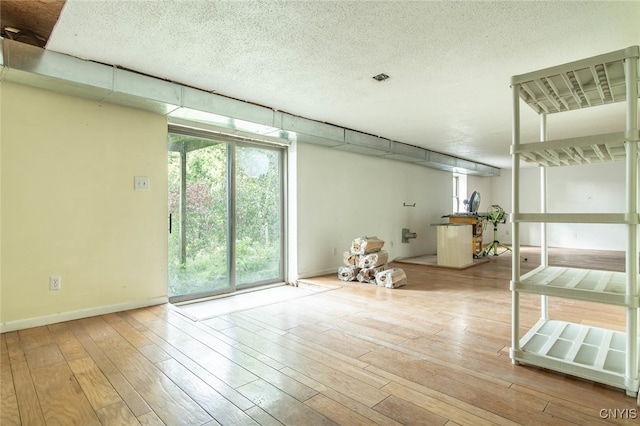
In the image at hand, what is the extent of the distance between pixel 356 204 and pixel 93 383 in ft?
15.1

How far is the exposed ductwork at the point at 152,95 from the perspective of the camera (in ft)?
8.28

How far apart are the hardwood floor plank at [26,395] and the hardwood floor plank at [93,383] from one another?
0.65ft

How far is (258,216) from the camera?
478 cm

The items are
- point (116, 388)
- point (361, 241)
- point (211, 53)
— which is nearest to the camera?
point (116, 388)

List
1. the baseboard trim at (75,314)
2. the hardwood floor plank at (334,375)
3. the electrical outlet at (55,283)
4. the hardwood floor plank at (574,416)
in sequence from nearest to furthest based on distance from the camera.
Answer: the hardwood floor plank at (574,416)
the hardwood floor plank at (334,375)
the baseboard trim at (75,314)
the electrical outlet at (55,283)

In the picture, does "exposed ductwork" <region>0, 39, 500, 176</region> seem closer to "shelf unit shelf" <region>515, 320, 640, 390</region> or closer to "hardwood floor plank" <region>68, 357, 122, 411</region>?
"hardwood floor plank" <region>68, 357, 122, 411</region>

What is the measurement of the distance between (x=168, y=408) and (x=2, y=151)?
251 centimetres

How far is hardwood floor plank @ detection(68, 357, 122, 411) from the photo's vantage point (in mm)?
1765

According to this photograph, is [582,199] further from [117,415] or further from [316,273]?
[117,415]

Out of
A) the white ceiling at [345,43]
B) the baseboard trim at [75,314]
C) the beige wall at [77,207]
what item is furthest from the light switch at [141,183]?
the baseboard trim at [75,314]

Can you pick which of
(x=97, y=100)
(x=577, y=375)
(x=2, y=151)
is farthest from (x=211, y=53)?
(x=577, y=375)

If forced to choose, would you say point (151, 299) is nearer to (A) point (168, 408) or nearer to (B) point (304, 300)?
(B) point (304, 300)

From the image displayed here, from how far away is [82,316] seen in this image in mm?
3098

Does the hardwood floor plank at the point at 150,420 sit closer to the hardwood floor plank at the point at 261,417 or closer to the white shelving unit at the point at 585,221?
the hardwood floor plank at the point at 261,417
